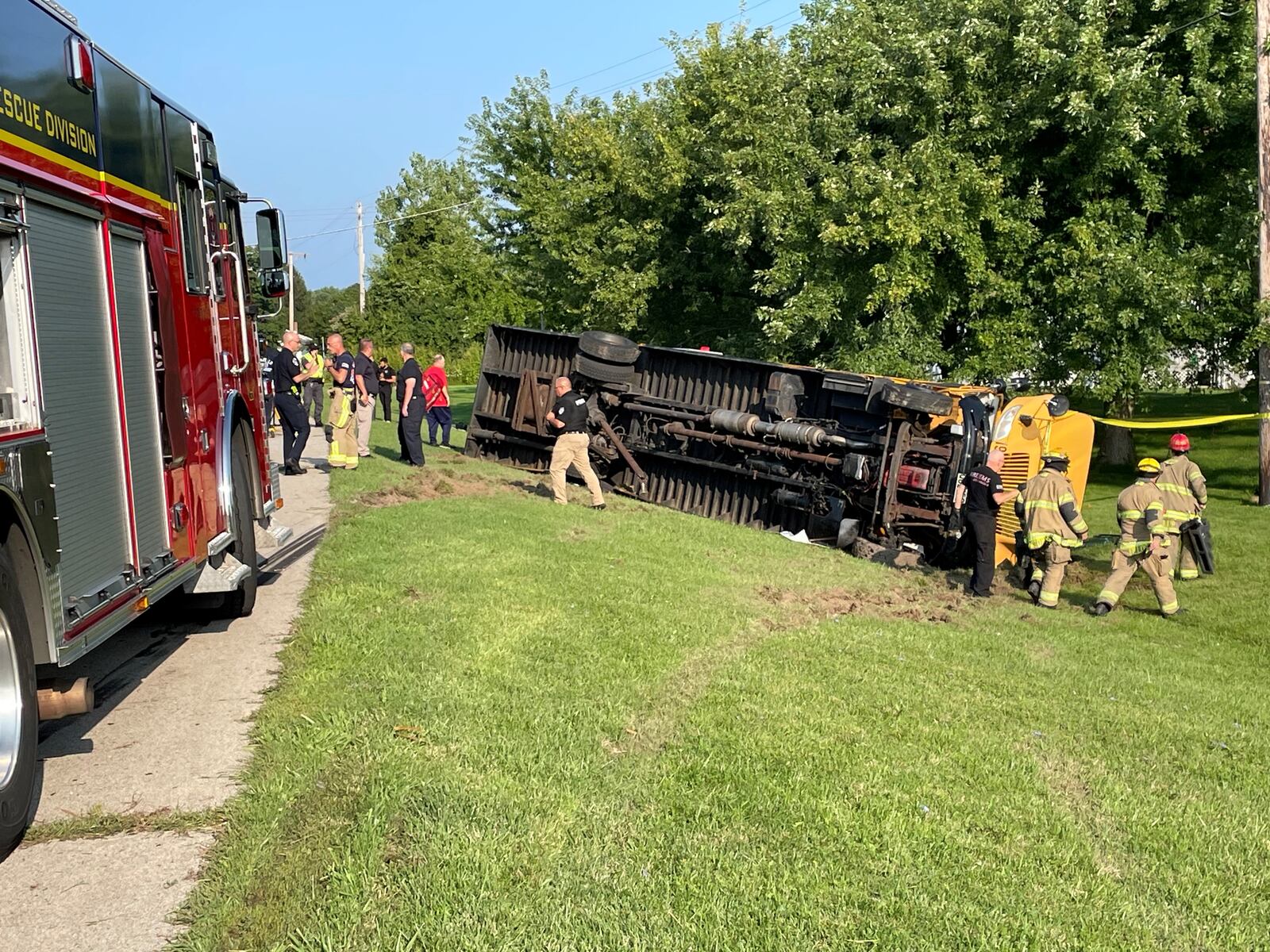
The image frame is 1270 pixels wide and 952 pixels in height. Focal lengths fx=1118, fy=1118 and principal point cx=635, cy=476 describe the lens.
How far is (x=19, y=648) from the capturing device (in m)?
4.41

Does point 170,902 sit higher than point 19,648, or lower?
lower

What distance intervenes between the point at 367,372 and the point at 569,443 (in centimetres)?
440

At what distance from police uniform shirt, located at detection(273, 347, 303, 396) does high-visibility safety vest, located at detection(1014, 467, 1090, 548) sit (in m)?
9.86

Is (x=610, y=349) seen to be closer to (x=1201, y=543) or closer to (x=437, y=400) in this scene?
(x=437, y=400)

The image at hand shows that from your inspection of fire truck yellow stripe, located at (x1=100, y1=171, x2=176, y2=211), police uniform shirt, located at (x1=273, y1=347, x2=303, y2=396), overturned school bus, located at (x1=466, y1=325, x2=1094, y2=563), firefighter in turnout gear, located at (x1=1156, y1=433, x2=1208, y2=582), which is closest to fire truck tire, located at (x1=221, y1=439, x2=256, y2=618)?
fire truck yellow stripe, located at (x1=100, y1=171, x2=176, y2=211)

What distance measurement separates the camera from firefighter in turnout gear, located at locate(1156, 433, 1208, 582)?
463 inches

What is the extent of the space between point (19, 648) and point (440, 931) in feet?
6.81

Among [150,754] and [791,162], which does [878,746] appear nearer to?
[150,754]

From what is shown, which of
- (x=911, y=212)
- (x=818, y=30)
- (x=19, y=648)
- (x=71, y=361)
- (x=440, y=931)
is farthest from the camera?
(x=818, y=30)

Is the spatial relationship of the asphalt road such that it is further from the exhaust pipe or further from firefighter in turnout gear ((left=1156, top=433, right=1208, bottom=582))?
firefighter in turnout gear ((left=1156, top=433, right=1208, bottom=582))

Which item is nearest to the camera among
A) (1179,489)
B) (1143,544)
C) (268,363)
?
(1143,544)

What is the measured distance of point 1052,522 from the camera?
36.5 feet

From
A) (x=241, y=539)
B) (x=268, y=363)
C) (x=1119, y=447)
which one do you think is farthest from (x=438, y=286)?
(x=241, y=539)

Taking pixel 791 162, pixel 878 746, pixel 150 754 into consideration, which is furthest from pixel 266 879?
pixel 791 162
